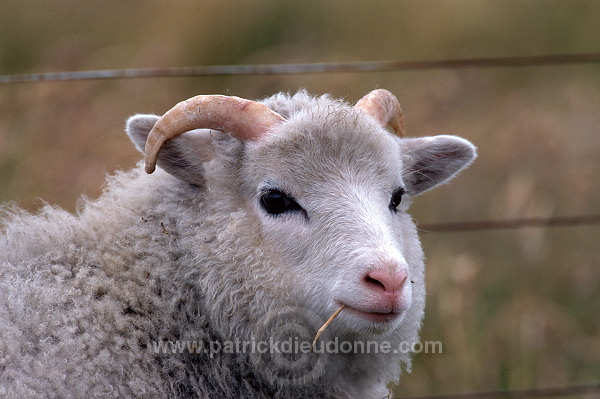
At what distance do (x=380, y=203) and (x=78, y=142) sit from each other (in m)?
3.03

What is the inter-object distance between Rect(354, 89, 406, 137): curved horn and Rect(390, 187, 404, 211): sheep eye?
294mm

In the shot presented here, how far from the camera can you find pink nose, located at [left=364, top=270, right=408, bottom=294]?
264 centimetres

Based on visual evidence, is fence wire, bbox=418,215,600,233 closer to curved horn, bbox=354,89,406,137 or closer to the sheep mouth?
curved horn, bbox=354,89,406,137

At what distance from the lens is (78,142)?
538 cm

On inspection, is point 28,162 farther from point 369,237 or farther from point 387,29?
point 387,29

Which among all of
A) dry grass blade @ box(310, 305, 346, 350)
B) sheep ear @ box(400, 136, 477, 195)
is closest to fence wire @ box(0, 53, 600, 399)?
sheep ear @ box(400, 136, 477, 195)

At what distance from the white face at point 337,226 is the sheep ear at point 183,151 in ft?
0.74

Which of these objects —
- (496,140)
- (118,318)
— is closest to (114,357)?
(118,318)

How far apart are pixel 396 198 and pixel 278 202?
1.90 feet

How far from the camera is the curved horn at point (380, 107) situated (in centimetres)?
327

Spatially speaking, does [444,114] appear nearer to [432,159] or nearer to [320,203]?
[432,159]

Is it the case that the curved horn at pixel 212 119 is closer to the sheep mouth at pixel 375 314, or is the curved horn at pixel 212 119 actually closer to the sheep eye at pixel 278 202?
the sheep eye at pixel 278 202

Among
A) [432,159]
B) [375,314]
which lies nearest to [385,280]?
[375,314]

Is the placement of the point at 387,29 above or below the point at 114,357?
above
